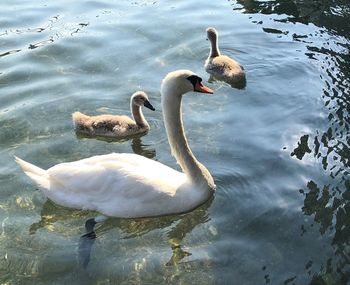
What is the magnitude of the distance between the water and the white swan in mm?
202

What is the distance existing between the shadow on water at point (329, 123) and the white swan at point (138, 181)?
1.40m

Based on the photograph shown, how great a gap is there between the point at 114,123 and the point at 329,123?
3.11 m

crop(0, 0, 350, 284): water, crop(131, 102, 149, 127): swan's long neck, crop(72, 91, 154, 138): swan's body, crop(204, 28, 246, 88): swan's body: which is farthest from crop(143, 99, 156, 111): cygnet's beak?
crop(204, 28, 246, 88): swan's body

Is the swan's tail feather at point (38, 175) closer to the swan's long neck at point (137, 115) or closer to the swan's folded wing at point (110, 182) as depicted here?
the swan's folded wing at point (110, 182)

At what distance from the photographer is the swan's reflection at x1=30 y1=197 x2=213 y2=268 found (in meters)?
6.44

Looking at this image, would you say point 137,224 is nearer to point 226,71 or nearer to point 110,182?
point 110,182

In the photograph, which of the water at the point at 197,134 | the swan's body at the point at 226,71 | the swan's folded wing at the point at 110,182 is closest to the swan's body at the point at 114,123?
the water at the point at 197,134

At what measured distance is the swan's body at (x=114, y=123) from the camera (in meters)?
8.64

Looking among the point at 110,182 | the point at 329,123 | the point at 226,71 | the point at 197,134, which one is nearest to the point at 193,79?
the point at 110,182

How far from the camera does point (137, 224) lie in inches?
266

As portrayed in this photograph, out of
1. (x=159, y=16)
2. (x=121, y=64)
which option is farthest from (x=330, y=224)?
(x=159, y=16)

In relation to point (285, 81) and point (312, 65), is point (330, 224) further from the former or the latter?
point (312, 65)

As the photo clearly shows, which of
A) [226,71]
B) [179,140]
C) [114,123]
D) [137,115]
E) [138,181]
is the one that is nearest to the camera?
[138,181]

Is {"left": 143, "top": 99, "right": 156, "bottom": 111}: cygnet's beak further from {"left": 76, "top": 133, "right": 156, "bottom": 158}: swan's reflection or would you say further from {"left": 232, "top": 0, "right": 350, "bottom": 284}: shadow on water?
{"left": 232, "top": 0, "right": 350, "bottom": 284}: shadow on water
